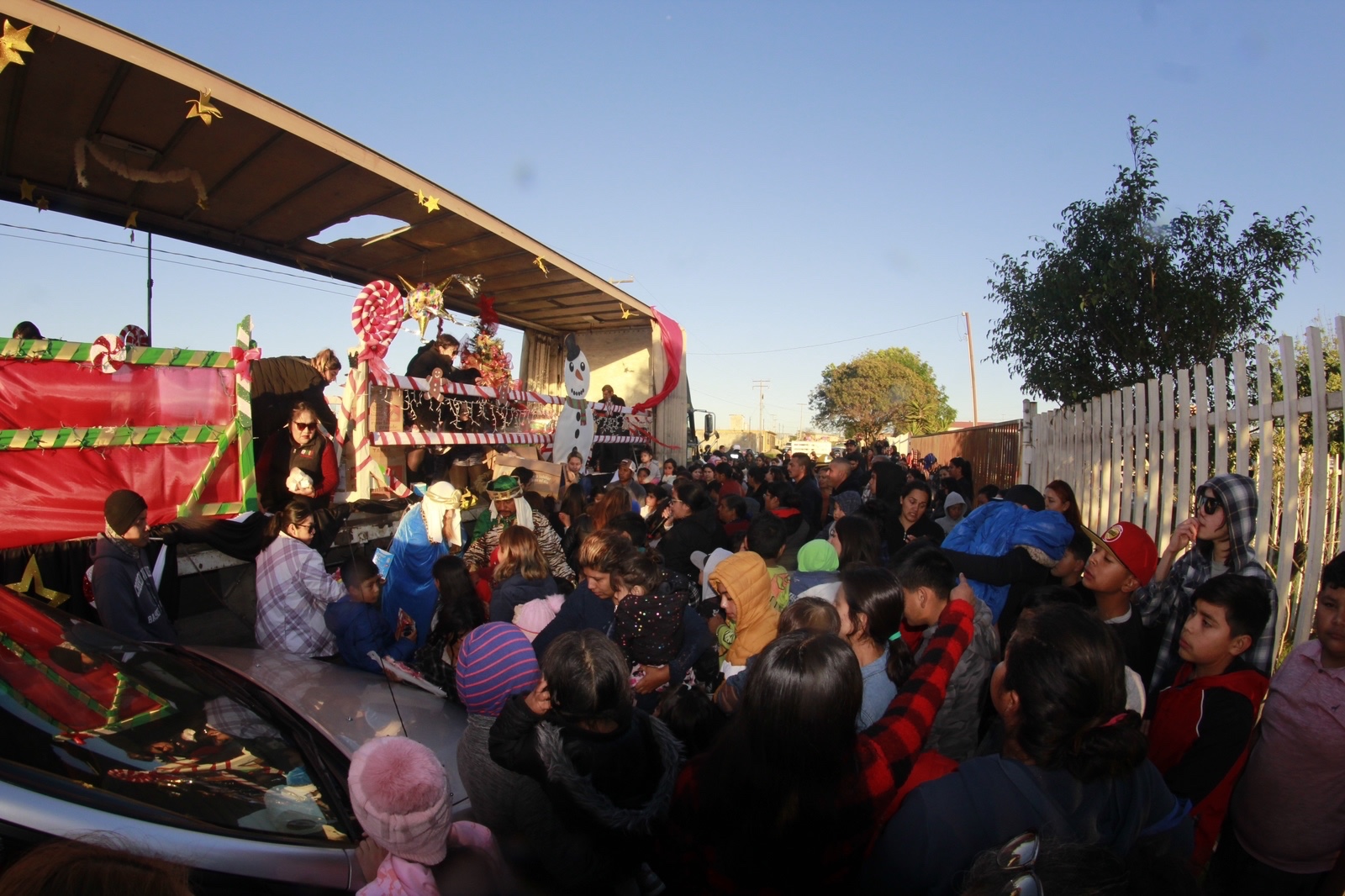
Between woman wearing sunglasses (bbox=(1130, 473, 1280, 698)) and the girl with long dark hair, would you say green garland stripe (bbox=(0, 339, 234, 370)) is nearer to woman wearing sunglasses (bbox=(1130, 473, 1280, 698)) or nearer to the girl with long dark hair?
the girl with long dark hair

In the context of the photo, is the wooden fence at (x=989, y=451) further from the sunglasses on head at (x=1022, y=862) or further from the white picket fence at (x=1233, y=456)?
the sunglasses on head at (x=1022, y=862)

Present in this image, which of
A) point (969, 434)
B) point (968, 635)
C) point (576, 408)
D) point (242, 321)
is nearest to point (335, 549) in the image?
point (242, 321)

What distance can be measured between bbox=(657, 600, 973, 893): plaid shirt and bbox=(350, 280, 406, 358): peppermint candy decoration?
5.49 m

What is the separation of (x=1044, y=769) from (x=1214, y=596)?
1209mm

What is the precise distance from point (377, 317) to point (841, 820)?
19.9 ft

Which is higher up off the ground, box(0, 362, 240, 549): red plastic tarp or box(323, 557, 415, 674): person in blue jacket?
box(0, 362, 240, 549): red plastic tarp

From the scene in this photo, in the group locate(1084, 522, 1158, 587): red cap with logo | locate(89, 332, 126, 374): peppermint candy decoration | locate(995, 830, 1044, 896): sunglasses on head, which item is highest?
locate(89, 332, 126, 374): peppermint candy decoration

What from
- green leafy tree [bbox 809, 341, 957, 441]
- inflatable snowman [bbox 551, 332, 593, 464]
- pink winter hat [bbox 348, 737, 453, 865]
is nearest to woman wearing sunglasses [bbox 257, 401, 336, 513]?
inflatable snowman [bbox 551, 332, 593, 464]

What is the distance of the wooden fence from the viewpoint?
12.1m

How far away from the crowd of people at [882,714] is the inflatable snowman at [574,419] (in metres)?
4.47

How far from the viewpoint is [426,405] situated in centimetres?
731

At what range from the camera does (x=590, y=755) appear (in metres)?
2.16

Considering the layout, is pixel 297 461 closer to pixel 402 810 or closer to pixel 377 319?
pixel 377 319

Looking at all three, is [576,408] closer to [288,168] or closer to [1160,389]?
[288,168]
